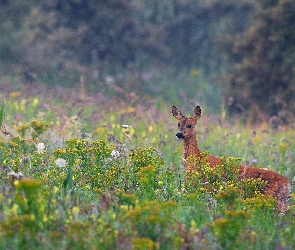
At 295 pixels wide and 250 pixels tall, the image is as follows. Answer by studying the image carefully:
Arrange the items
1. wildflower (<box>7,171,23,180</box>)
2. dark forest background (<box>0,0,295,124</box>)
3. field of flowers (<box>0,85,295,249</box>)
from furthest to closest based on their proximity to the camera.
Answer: dark forest background (<box>0,0,295,124</box>) → wildflower (<box>7,171,23,180</box>) → field of flowers (<box>0,85,295,249</box>)

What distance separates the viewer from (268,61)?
62.4ft

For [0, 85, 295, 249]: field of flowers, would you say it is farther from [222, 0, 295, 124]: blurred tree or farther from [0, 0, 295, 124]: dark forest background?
[0, 0, 295, 124]: dark forest background

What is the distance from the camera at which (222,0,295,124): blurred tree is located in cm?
1844

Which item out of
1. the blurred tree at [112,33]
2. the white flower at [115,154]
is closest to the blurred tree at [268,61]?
the blurred tree at [112,33]

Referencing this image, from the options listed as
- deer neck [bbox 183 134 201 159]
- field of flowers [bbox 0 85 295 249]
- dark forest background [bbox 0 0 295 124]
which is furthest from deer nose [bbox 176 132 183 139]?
dark forest background [bbox 0 0 295 124]

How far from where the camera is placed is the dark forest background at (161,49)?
18891mm

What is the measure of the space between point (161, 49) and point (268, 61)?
9.23m

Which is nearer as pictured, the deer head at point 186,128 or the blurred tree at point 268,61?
the deer head at point 186,128

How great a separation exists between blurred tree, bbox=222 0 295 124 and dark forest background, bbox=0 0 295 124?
27 mm

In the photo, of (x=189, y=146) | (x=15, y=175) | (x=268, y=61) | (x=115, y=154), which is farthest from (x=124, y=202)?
(x=268, y=61)

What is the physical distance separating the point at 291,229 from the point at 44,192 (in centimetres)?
196

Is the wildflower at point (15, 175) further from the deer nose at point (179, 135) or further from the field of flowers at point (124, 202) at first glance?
the deer nose at point (179, 135)

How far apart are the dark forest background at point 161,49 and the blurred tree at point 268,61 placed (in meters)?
0.03

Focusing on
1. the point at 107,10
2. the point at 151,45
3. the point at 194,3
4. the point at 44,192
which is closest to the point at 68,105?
the point at 44,192
